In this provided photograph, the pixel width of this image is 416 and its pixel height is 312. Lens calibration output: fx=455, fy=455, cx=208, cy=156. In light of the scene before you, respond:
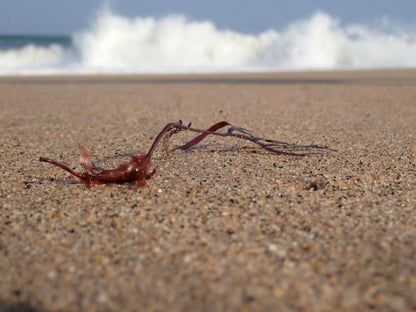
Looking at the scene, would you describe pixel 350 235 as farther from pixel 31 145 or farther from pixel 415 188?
pixel 31 145

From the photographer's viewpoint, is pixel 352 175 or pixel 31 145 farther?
pixel 31 145

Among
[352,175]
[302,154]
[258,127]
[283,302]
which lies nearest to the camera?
[283,302]

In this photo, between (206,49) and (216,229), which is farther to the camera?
(206,49)

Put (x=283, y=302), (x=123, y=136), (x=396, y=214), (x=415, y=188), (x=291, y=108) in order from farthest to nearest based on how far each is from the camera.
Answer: (x=291, y=108), (x=123, y=136), (x=415, y=188), (x=396, y=214), (x=283, y=302)

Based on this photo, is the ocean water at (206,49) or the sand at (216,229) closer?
the sand at (216,229)

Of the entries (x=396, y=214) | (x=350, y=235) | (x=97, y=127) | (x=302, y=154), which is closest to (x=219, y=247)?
(x=350, y=235)

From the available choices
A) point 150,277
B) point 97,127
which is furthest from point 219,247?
point 97,127

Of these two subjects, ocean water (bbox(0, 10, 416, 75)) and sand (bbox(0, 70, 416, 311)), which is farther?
ocean water (bbox(0, 10, 416, 75))
